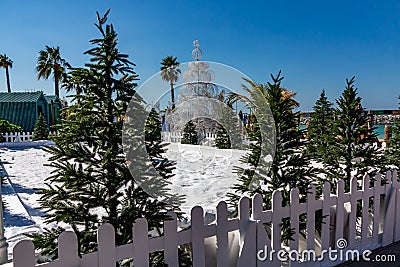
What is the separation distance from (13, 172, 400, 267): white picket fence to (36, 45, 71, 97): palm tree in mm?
19818

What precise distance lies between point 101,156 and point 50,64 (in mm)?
20593

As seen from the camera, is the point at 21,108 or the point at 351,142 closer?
the point at 351,142

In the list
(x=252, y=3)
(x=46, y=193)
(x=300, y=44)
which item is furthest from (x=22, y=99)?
(x=46, y=193)

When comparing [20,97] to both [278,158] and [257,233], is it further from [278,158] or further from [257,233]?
[257,233]

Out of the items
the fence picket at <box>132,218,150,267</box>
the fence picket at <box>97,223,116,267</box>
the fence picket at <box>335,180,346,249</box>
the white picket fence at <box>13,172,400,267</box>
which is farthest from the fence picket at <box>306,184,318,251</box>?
the fence picket at <box>97,223,116,267</box>

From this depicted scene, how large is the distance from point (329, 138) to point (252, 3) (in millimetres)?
2727

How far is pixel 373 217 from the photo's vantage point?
222cm

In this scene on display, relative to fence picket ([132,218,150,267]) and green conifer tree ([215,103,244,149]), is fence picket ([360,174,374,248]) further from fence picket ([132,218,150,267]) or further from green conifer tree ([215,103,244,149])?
fence picket ([132,218,150,267])

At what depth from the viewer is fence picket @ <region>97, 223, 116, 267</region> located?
111 cm

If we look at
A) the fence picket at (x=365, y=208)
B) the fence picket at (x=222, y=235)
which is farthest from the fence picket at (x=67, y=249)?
the fence picket at (x=365, y=208)

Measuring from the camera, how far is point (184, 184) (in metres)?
3.34

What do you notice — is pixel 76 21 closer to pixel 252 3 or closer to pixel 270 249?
pixel 270 249

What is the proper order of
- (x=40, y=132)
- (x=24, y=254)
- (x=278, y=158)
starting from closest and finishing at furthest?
(x=24, y=254), (x=278, y=158), (x=40, y=132)

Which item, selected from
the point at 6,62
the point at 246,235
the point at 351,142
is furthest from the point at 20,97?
the point at 246,235
